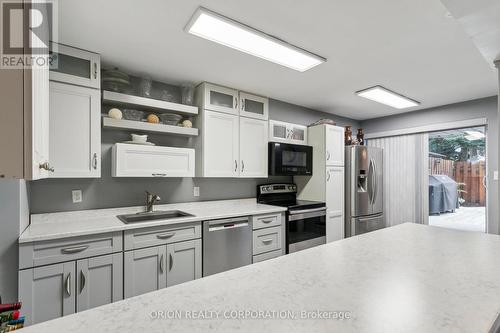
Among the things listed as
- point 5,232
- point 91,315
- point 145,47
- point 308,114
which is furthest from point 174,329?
point 308,114

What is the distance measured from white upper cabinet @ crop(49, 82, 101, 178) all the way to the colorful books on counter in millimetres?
1313

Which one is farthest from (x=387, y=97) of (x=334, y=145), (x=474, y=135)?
(x=474, y=135)

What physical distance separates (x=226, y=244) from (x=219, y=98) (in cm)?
166

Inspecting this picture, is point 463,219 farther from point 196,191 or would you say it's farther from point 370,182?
point 196,191

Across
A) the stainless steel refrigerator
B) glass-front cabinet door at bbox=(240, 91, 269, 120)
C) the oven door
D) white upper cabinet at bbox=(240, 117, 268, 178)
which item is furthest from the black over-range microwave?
the stainless steel refrigerator

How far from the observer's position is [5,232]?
1.46 meters

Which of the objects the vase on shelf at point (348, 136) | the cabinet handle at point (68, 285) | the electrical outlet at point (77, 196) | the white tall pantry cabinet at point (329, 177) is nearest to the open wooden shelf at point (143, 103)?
the electrical outlet at point (77, 196)

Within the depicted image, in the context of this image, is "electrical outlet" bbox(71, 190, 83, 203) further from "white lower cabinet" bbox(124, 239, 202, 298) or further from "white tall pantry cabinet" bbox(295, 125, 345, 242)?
"white tall pantry cabinet" bbox(295, 125, 345, 242)

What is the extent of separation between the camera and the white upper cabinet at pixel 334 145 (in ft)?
11.7

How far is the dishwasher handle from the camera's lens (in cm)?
230

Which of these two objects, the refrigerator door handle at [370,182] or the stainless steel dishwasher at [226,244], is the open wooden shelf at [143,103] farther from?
the refrigerator door handle at [370,182]

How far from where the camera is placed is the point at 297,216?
9.71 feet

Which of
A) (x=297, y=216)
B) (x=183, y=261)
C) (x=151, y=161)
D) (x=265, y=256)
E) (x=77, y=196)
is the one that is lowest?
(x=265, y=256)
